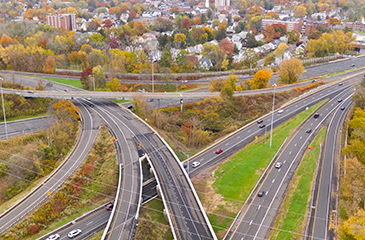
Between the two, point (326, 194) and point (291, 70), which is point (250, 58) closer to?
point (291, 70)

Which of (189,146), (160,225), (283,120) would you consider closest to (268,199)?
(160,225)

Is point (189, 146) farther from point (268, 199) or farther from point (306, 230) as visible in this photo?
point (306, 230)

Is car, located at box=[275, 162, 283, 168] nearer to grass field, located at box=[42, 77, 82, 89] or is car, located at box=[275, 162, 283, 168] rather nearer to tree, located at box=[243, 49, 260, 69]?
grass field, located at box=[42, 77, 82, 89]

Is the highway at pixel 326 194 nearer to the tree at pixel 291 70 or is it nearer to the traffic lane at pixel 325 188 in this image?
the traffic lane at pixel 325 188

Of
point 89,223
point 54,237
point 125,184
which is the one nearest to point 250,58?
point 125,184

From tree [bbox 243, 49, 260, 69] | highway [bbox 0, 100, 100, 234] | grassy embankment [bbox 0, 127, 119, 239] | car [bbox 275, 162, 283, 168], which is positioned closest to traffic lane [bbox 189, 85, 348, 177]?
car [bbox 275, 162, 283, 168]

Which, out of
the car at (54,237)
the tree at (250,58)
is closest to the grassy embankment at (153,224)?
the car at (54,237)
